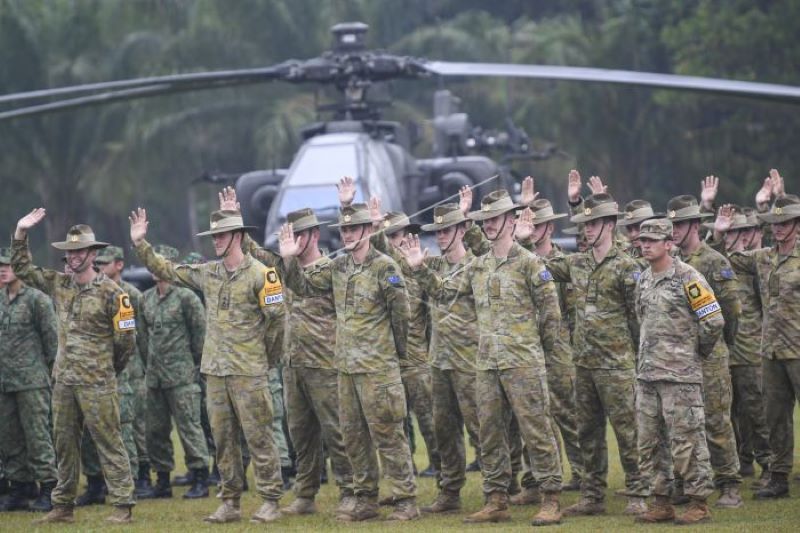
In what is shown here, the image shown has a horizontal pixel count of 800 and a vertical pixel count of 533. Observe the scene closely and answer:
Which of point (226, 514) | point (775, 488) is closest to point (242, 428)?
point (226, 514)

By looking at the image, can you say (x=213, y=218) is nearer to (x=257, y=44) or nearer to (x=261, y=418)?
(x=261, y=418)

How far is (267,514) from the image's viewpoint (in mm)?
10297

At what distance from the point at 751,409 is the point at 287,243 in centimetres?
388

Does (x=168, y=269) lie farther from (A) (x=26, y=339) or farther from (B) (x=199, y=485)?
(B) (x=199, y=485)

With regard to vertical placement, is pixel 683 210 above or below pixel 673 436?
above

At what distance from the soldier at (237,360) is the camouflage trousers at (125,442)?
1.54m

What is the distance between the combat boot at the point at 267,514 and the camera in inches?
404

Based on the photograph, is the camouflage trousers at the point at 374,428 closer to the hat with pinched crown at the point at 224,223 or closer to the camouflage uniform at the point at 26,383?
the hat with pinched crown at the point at 224,223

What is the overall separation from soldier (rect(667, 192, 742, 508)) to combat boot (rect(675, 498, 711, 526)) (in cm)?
68

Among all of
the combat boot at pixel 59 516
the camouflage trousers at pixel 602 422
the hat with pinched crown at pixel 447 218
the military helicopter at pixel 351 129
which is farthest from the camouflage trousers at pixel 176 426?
the military helicopter at pixel 351 129

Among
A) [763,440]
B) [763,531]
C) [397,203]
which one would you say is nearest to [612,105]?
[397,203]

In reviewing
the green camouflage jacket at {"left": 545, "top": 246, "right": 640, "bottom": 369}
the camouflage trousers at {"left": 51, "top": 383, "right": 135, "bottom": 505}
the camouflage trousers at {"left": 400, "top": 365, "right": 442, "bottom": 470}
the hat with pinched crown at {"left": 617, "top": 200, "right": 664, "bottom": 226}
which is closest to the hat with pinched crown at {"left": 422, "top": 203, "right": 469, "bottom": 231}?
the green camouflage jacket at {"left": 545, "top": 246, "right": 640, "bottom": 369}

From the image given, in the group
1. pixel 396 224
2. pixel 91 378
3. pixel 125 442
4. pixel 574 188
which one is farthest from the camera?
pixel 125 442

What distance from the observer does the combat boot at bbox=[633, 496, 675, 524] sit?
9500 mm
